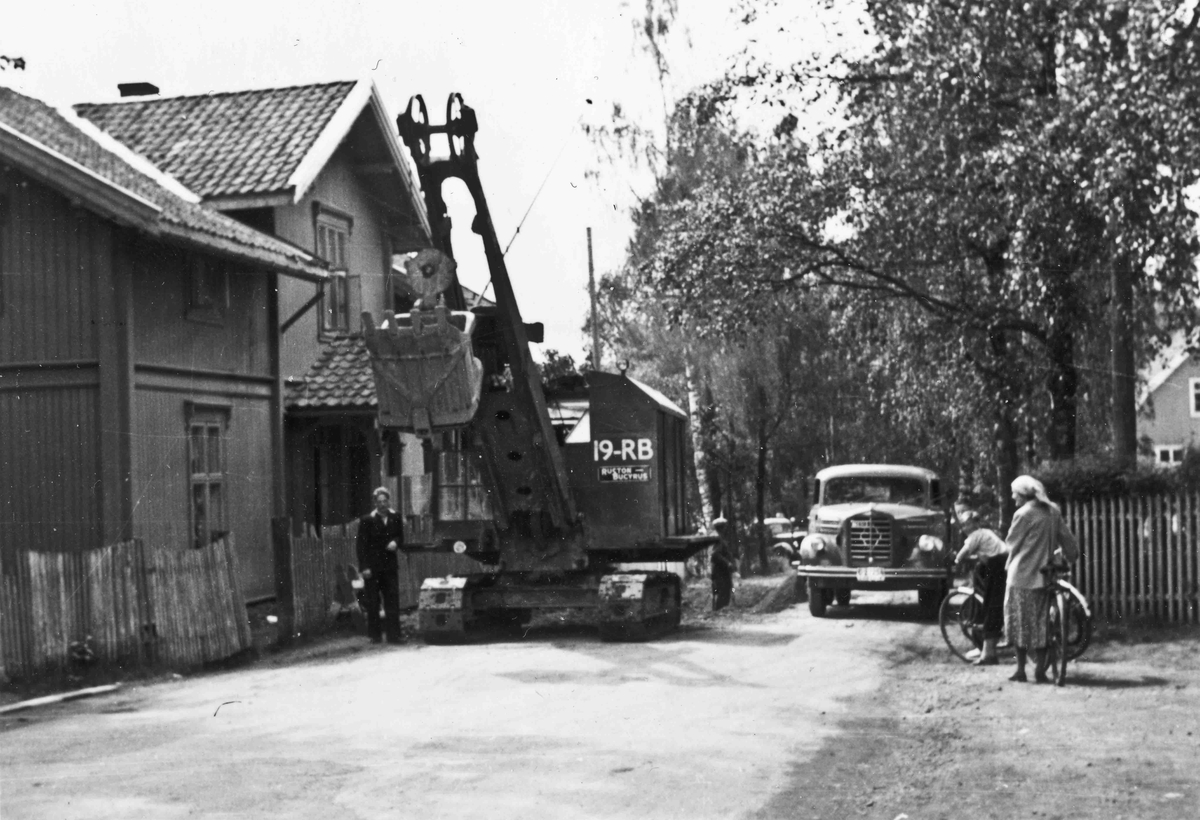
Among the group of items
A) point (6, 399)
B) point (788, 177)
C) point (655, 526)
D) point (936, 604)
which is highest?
point (788, 177)

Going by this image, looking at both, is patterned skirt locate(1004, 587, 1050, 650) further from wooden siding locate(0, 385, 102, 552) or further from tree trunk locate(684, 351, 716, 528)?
tree trunk locate(684, 351, 716, 528)

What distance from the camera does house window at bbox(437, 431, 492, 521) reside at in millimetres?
19203

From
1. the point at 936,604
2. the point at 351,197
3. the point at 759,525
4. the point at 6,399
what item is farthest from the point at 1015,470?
the point at 6,399

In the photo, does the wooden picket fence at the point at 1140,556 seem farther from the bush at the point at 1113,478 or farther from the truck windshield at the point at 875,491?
the truck windshield at the point at 875,491

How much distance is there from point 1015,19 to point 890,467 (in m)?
8.45

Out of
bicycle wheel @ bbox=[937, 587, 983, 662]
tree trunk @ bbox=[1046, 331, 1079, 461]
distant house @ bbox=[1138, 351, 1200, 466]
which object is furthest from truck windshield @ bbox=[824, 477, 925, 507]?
distant house @ bbox=[1138, 351, 1200, 466]

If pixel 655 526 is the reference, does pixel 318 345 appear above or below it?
above

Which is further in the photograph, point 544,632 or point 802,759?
point 544,632

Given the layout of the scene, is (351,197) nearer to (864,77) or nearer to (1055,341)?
(864,77)

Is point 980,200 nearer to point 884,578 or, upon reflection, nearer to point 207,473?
point 884,578

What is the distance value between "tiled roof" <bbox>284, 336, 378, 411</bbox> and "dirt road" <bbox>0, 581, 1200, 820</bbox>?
7.74m

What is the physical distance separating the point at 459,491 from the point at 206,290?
4.39 m

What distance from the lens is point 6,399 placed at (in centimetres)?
1897

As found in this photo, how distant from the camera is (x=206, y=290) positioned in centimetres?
2072
